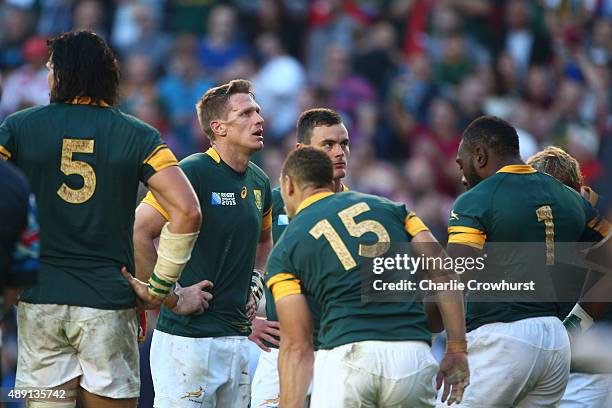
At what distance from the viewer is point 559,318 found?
7.86m

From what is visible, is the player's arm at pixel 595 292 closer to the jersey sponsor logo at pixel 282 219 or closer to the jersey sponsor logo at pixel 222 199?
the jersey sponsor logo at pixel 282 219

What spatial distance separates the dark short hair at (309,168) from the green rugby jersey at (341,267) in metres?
0.18

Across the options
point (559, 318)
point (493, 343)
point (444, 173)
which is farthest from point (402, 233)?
point (444, 173)

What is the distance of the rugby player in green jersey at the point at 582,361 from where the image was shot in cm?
846

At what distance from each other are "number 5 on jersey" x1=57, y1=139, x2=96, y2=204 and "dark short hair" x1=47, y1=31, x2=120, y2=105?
30 centimetres

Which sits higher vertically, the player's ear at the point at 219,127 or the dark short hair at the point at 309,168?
the player's ear at the point at 219,127

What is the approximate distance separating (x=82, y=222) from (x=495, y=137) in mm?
2977

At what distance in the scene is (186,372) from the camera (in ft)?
24.9

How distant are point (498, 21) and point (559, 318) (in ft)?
32.3

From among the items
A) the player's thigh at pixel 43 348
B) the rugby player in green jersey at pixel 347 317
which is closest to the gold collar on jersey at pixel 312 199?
the rugby player in green jersey at pixel 347 317

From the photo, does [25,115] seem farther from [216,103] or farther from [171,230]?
[216,103]

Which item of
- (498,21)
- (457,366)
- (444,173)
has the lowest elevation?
(457,366)

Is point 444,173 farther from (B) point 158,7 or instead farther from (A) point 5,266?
(A) point 5,266

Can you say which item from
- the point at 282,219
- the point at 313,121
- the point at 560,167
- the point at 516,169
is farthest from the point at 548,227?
the point at 282,219
